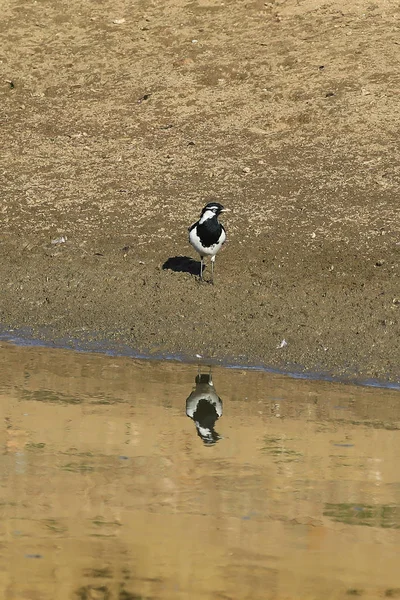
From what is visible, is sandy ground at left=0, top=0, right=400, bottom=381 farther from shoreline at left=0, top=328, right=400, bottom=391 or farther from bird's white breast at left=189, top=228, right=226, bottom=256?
bird's white breast at left=189, top=228, right=226, bottom=256

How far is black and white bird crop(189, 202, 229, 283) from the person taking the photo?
11180mm

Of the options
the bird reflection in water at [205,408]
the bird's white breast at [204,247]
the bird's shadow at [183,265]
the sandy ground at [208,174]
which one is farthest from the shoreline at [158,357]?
the bird's shadow at [183,265]

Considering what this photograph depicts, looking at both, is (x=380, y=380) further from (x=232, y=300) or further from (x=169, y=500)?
(x=169, y=500)

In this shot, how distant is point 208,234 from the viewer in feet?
36.7

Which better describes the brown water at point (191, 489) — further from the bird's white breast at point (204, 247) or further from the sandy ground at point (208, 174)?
the bird's white breast at point (204, 247)

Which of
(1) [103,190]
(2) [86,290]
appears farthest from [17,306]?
(1) [103,190]

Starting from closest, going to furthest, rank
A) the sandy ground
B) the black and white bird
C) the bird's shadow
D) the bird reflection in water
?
the bird reflection in water < the sandy ground < the black and white bird < the bird's shadow

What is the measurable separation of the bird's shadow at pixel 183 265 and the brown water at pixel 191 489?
7.41 ft

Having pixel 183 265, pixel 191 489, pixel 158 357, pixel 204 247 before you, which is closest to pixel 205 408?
pixel 158 357

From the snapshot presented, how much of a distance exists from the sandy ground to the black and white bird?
1.15 feet

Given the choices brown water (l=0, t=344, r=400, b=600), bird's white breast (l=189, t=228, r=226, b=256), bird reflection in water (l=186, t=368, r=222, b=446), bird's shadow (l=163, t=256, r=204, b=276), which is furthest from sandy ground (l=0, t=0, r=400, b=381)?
brown water (l=0, t=344, r=400, b=600)

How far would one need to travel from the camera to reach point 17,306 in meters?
11.2

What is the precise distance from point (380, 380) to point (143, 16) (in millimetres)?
11073

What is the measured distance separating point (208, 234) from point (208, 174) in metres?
2.83
